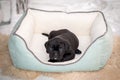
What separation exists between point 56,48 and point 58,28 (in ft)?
1.84

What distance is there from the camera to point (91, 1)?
3.58 meters

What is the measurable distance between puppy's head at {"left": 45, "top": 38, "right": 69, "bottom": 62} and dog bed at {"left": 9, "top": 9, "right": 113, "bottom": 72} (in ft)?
0.23

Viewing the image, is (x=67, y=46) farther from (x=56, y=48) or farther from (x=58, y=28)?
(x=58, y=28)

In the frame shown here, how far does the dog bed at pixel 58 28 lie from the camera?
6.08ft

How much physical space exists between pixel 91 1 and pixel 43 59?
74.1 inches

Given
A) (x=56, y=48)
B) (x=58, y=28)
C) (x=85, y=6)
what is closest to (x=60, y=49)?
(x=56, y=48)

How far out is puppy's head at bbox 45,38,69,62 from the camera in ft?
6.20

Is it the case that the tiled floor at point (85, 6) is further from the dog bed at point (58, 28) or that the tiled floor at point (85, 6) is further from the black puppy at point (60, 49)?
the black puppy at point (60, 49)

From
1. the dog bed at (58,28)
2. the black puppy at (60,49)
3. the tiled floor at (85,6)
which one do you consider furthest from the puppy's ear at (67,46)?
the tiled floor at (85,6)

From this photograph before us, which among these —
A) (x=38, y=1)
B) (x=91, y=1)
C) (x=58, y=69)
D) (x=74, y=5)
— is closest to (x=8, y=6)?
(x=38, y=1)

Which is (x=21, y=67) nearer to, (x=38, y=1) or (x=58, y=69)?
(x=58, y=69)

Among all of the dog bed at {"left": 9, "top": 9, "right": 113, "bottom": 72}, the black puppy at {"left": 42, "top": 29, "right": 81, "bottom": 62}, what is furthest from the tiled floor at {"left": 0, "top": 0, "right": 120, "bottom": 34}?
the black puppy at {"left": 42, "top": 29, "right": 81, "bottom": 62}

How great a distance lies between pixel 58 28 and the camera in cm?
244

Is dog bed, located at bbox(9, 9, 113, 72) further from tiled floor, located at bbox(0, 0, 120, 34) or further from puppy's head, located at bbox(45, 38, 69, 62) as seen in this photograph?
tiled floor, located at bbox(0, 0, 120, 34)
